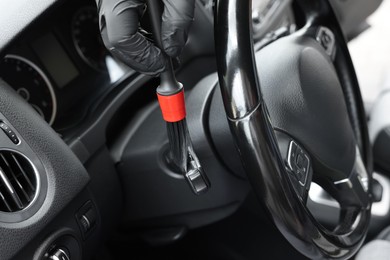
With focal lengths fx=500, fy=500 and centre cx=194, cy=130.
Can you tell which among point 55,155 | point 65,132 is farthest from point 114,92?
point 55,155

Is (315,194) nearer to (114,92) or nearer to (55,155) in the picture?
(114,92)

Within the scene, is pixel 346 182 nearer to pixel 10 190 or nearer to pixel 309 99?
pixel 309 99

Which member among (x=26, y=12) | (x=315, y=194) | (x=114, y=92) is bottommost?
(x=315, y=194)

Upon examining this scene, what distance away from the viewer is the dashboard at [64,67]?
0.82 metres

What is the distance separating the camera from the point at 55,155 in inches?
27.4

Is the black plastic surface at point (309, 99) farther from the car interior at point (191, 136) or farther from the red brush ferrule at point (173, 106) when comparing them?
the red brush ferrule at point (173, 106)

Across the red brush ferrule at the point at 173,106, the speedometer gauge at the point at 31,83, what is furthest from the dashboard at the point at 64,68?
the red brush ferrule at the point at 173,106

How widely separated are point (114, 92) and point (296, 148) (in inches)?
14.0

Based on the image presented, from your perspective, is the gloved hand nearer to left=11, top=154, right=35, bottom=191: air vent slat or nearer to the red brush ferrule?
the red brush ferrule

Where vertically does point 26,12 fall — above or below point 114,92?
above

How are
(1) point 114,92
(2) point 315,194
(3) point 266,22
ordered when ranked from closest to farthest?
(1) point 114,92
(2) point 315,194
(3) point 266,22

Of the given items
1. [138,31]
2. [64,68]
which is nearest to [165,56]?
[138,31]

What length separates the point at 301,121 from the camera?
2.47 feet

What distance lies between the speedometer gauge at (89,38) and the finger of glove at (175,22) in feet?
1.33
